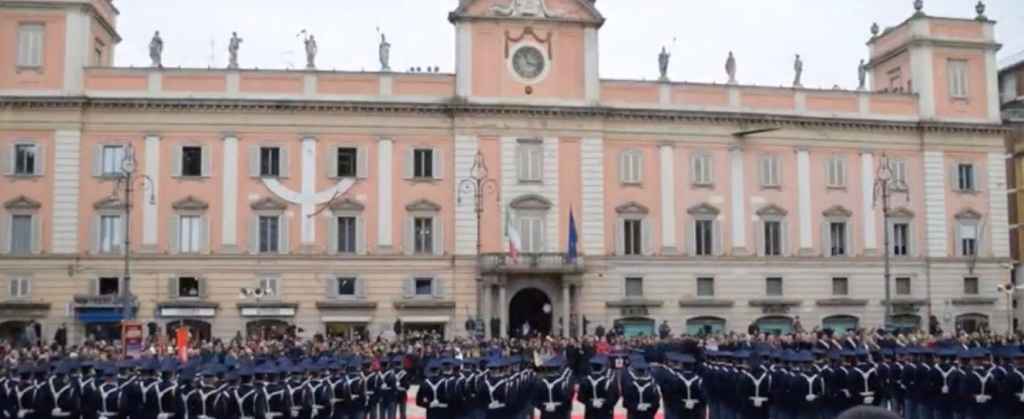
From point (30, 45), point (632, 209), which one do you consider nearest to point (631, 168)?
point (632, 209)

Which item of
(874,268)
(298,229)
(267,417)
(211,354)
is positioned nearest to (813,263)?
(874,268)

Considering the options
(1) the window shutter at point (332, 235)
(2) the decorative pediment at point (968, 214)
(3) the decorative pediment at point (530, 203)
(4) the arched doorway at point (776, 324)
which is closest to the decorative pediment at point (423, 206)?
(1) the window shutter at point (332, 235)

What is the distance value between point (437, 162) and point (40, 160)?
17908 mm

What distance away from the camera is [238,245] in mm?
55312

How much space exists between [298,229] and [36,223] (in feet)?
37.8

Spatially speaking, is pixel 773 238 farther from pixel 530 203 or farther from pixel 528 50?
pixel 528 50

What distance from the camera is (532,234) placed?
57.2 m

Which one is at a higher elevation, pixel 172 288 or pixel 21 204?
pixel 21 204

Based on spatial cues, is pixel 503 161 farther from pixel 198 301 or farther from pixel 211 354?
pixel 211 354

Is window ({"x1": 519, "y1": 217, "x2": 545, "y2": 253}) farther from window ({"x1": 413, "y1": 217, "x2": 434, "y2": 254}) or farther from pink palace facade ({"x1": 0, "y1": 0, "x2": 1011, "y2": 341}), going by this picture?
window ({"x1": 413, "y1": 217, "x2": 434, "y2": 254})

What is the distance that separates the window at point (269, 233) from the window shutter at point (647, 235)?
56.9ft

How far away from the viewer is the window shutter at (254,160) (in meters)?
56.0

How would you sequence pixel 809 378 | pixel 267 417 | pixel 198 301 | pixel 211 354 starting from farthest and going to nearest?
1. pixel 198 301
2. pixel 211 354
3. pixel 809 378
4. pixel 267 417

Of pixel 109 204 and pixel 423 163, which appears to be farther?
pixel 423 163
